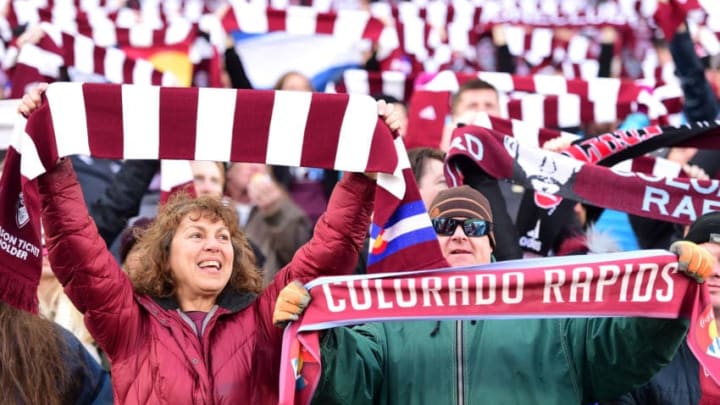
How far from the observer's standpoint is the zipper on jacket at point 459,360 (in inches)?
163

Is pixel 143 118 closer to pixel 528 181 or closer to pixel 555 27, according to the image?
pixel 528 181

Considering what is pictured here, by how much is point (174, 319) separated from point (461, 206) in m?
1.11

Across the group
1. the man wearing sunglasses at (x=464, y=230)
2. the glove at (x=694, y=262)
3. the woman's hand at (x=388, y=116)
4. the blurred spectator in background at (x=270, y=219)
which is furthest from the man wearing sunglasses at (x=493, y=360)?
the blurred spectator in background at (x=270, y=219)

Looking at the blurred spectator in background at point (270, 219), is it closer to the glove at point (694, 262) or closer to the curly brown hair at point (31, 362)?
the curly brown hair at point (31, 362)

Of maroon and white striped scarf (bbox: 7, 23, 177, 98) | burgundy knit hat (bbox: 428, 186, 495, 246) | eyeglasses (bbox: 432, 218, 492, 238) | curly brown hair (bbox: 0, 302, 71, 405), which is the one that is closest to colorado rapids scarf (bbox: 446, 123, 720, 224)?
burgundy knit hat (bbox: 428, 186, 495, 246)

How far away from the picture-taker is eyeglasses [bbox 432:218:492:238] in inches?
185

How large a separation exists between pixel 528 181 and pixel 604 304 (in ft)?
5.45

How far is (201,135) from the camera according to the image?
169 inches

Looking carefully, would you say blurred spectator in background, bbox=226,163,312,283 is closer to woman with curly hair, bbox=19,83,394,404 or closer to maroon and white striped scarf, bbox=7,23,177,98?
maroon and white striped scarf, bbox=7,23,177,98

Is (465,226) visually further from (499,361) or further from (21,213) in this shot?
(21,213)

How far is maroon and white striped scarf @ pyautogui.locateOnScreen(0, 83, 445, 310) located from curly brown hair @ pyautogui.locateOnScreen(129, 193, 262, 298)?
0.40 metres

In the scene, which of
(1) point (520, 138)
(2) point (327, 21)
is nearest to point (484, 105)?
(1) point (520, 138)

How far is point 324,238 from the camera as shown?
4.28 meters

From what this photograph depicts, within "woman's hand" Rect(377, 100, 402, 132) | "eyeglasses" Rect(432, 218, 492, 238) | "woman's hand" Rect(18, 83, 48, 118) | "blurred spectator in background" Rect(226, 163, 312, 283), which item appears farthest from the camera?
"blurred spectator in background" Rect(226, 163, 312, 283)
